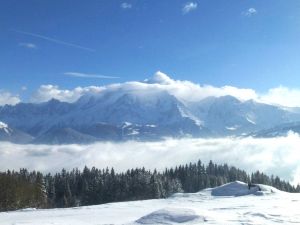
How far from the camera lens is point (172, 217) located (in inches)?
1355

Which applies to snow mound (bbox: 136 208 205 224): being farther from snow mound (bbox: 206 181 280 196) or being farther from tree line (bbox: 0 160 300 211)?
tree line (bbox: 0 160 300 211)

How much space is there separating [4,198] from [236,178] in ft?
393

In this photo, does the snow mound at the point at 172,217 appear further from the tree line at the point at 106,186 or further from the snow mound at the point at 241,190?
the tree line at the point at 106,186

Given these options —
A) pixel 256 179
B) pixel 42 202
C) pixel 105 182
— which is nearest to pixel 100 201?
pixel 105 182

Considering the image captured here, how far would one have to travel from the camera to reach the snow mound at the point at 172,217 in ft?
111

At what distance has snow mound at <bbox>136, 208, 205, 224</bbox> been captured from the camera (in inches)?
1331

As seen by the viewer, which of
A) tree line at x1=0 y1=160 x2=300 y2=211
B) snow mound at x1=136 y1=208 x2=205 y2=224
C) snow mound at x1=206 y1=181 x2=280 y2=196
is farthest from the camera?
tree line at x1=0 y1=160 x2=300 y2=211

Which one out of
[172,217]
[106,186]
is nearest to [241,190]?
[172,217]

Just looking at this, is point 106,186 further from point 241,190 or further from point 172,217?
point 172,217

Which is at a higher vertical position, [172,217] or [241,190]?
[241,190]

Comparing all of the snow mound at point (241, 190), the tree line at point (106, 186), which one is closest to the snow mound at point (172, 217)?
the snow mound at point (241, 190)

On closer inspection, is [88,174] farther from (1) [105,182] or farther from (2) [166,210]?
(2) [166,210]

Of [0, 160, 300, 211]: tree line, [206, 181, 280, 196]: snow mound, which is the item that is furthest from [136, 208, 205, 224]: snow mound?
[0, 160, 300, 211]: tree line

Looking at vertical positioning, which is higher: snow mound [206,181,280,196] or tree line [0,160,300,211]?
tree line [0,160,300,211]
